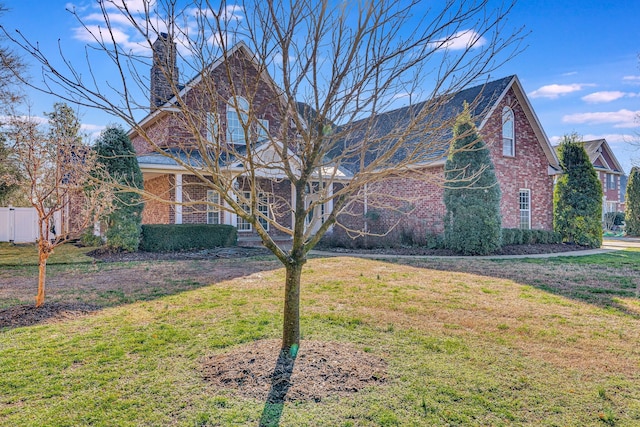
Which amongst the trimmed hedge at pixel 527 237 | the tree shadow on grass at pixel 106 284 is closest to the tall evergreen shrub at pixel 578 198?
the trimmed hedge at pixel 527 237

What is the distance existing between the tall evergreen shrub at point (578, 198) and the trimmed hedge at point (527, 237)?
65cm

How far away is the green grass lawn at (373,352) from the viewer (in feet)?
10.1

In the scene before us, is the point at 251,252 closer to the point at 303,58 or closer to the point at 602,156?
the point at 303,58

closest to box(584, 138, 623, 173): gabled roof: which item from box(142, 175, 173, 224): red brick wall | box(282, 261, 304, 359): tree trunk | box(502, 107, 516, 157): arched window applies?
box(502, 107, 516, 157): arched window

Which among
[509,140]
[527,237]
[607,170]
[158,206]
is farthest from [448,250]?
[607,170]

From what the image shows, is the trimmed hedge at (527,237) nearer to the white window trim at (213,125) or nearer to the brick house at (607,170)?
the white window trim at (213,125)

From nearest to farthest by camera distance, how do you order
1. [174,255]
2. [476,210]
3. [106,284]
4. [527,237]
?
1. [106,284]
2. [174,255]
3. [476,210]
4. [527,237]

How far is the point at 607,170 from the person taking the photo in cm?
3597

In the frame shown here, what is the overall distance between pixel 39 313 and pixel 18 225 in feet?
51.5

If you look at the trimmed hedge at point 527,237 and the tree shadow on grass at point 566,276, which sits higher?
the trimmed hedge at point 527,237

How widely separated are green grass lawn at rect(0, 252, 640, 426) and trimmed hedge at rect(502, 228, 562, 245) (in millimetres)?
7060

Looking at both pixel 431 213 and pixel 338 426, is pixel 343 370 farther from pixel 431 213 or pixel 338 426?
pixel 431 213

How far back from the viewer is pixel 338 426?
2.90m

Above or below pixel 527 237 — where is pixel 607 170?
above
